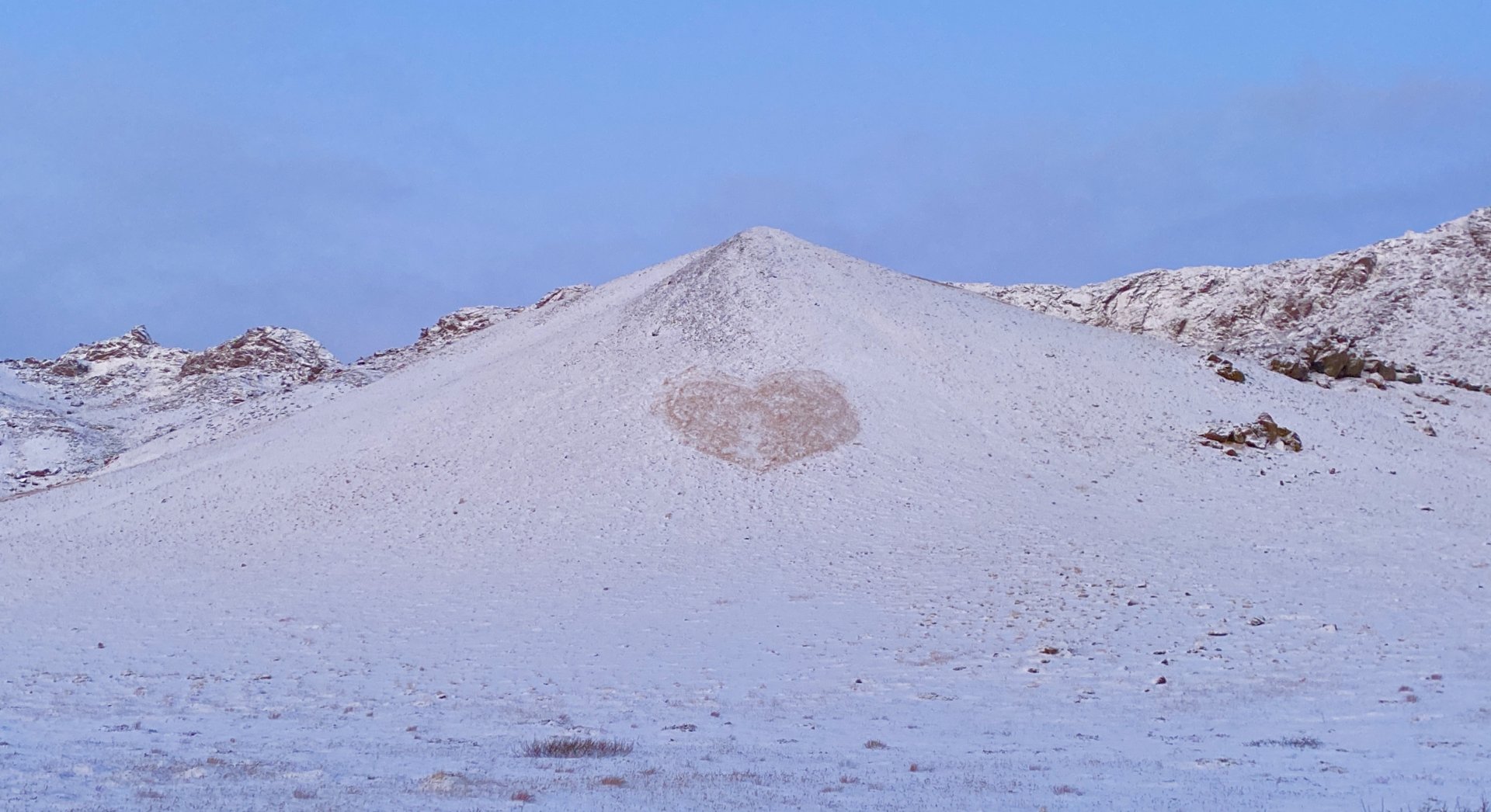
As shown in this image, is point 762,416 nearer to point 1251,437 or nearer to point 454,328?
point 1251,437

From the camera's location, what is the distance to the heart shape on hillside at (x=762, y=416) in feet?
110

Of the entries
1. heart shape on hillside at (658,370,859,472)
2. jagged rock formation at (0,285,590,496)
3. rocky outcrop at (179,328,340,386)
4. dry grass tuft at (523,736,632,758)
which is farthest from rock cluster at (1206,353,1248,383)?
rocky outcrop at (179,328,340,386)

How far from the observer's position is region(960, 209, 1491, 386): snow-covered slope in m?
54.5

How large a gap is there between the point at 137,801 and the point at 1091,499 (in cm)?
2619

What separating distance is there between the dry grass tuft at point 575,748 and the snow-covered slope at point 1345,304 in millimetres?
41899

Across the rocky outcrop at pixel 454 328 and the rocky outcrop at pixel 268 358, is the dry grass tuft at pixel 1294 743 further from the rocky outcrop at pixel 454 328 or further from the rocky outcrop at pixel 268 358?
the rocky outcrop at pixel 268 358

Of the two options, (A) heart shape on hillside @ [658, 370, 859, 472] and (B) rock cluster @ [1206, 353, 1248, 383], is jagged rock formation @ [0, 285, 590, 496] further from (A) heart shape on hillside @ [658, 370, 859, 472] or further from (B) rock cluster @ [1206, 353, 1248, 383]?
(B) rock cluster @ [1206, 353, 1248, 383]

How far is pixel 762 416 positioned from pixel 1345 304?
45474 mm

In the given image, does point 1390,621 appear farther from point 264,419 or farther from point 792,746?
point 264,419

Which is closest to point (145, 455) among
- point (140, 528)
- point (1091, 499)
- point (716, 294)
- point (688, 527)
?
point (140, 528)

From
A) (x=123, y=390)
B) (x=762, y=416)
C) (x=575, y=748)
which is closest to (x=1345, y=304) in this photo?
(x=762, y=416)

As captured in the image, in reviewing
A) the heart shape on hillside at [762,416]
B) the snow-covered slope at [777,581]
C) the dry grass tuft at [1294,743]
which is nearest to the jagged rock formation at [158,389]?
the snow-covered slope at [777,581]

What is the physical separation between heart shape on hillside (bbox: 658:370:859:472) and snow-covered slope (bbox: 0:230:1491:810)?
156mm

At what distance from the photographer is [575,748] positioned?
12867mm
